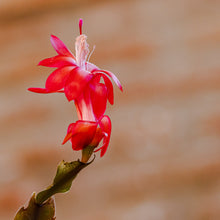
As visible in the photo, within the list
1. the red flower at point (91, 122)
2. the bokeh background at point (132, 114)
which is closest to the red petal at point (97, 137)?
the red flower at point (91, 122)

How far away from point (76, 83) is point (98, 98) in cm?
2

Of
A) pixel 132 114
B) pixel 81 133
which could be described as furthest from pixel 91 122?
pixel 132 114

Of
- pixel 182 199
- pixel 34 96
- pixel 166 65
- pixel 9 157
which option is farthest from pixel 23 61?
pixel 182 199

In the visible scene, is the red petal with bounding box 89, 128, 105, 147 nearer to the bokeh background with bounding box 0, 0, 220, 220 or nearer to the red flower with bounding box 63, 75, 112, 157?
the red flower with bounding box 63, 75, 112, 157

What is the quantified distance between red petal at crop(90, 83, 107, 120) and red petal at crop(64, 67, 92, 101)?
0.01m

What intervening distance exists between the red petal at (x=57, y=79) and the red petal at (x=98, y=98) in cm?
2

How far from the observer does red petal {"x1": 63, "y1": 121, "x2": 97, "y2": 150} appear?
0.37m

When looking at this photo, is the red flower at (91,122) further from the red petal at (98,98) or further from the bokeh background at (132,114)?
the bokeh background at (132,114)

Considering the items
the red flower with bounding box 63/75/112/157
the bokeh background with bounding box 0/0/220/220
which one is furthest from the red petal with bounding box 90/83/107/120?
the bokeh background with bounding box 0/0/220/220

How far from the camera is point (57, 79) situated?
38 centimetres

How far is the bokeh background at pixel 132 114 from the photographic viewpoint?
150 centimetres

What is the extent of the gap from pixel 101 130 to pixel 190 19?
4.09 ft

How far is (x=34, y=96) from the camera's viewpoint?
64.6 inches

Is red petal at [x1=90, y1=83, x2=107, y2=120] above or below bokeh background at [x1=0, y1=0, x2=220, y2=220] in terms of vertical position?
below
